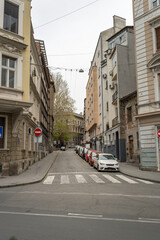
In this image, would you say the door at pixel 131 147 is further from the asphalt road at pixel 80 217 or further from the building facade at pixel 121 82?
the asphalt road at pixel 80 217

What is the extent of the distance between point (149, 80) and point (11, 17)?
10.9m

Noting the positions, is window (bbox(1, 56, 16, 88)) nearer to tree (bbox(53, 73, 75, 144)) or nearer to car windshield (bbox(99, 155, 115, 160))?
car windshield (bbox(99, 155, 115, 160))

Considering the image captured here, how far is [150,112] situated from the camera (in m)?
17.2

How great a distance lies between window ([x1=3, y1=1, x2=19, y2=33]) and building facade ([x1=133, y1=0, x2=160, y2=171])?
32.2ft

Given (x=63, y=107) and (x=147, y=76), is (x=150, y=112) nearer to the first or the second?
(x=147, y=76)

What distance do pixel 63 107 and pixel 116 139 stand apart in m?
24.8

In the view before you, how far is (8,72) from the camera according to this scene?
14.4 m

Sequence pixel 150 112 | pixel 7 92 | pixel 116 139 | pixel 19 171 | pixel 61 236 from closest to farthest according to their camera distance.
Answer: pixel 61 236 < pixel 7 92 < pixel 19 171 < pixel 150 112 < pixel 116 139

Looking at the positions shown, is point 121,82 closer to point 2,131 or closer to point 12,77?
point 12,77

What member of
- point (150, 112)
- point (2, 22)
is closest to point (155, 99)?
point (150, 112)

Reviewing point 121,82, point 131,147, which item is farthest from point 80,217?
point 121,82

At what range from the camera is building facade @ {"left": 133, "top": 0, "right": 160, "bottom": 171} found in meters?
17.3

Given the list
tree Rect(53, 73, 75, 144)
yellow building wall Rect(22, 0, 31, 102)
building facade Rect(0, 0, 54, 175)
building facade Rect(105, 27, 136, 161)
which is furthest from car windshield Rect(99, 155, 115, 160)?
tree Rect(53, 73, 75, 144)

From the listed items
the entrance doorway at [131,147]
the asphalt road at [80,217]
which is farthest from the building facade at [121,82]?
the asphalt road at [80,217]
